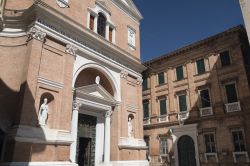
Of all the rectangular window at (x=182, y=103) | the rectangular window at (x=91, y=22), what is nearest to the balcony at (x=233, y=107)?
the rectangular window at (x=182, y=103)

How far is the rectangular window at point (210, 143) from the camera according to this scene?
1810cm

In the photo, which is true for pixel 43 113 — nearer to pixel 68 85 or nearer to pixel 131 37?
pixel 68 85

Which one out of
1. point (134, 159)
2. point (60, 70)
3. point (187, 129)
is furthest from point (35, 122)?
point (187, 129)

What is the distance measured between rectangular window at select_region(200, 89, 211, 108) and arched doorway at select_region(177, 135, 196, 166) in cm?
309

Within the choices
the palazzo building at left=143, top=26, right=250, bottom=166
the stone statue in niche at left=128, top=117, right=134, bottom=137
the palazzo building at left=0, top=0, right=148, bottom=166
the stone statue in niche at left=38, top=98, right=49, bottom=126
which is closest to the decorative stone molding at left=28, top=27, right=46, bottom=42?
the palazzo building at left=0, top=0, right=148, bottom=166

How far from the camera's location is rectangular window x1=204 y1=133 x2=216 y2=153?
59.4 feet

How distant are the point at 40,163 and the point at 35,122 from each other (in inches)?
67.5

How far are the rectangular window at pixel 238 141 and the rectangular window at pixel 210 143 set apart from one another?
164 cm

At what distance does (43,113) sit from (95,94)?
4114mm

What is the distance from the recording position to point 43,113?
10.5 meters

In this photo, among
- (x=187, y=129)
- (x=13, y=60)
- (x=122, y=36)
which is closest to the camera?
(x=13, y=60)

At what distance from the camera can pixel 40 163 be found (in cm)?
977

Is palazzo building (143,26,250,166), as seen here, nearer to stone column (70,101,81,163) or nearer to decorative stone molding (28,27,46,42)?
stone column (70,101,81,163)

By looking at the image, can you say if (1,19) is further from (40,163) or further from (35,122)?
(40,163)
